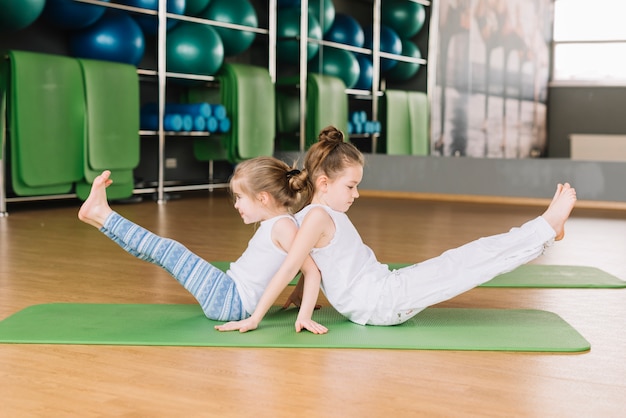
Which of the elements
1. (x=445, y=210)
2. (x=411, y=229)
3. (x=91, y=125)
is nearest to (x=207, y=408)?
(x=411, y=229)

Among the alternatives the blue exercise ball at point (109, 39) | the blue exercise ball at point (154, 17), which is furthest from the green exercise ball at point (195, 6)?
the blue exercise ball at point (109, 39)

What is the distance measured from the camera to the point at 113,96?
5.54 m

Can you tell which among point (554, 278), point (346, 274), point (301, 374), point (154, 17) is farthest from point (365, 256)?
point (154, 17)

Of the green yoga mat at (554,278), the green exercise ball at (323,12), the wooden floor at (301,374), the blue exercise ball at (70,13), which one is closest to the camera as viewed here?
the wooden floor at (301,374)

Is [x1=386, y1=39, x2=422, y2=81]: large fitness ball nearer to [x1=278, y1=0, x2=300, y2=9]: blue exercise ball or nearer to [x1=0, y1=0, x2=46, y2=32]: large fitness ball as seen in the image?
[x1=278, y1=0, x2=300, y2=9]: blue exercise ball

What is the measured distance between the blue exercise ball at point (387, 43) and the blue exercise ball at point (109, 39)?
7.44ft

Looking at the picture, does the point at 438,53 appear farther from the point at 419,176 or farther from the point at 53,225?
the point at 53,225

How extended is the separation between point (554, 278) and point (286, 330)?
131 cm

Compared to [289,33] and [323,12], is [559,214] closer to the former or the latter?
[289,33]

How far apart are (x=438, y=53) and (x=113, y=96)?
8.77 feet

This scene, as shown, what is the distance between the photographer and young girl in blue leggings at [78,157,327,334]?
223 cm

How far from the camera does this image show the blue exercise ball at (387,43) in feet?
23.3

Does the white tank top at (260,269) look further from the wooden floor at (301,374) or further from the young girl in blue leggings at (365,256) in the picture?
the wooden floor at (301,374)

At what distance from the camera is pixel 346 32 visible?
7.35 metres
